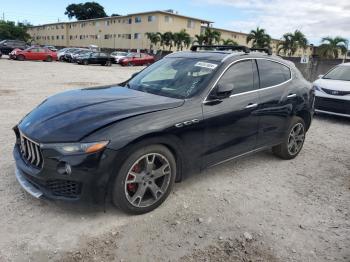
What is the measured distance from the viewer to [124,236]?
317cm

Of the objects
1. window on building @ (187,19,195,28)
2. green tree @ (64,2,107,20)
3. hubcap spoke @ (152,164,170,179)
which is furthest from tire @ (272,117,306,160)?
green tree @ (64,2,107,20)

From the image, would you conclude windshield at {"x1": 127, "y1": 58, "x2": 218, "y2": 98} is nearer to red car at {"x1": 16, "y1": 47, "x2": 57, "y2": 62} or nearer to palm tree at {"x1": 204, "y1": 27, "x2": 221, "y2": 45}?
red car at {"x1": 16, "y1": 47, "x2": 57, "y2": 62}

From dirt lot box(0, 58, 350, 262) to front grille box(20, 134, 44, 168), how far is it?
489mm

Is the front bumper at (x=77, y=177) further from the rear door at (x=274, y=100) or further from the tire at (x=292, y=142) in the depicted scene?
the tire at (x=292, y=142)

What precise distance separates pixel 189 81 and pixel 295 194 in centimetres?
202

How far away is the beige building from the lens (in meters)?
59.8

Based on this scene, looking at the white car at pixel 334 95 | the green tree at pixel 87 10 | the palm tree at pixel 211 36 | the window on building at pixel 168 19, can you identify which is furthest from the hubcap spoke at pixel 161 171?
the green tree at pixel 87 10

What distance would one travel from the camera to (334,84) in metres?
8.89

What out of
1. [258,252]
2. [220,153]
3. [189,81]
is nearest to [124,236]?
[258,252]

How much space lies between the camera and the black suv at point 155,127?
10.2ft

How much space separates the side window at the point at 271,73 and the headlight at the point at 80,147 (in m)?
2.66

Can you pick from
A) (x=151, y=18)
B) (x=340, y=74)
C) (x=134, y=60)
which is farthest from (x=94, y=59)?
(x=151, y=18)

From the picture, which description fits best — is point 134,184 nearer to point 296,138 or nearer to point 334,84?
point 296,138

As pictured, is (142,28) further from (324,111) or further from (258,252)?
(258,252)
